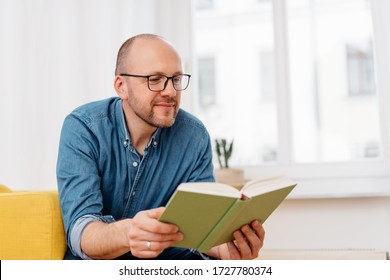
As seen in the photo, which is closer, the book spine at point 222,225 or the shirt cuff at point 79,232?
the book spine at point 222,225

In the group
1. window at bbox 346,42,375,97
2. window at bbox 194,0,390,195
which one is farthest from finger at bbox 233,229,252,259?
window at bbox 346,42,375,97

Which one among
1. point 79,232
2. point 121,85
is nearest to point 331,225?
point 121,85

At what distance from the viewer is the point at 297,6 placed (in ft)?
10.8

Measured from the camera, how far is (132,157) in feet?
4.80

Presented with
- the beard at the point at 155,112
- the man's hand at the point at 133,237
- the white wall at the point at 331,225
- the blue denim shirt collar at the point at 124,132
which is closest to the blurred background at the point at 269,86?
the white wall at the point at 331,225

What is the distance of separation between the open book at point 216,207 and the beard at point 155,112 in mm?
366

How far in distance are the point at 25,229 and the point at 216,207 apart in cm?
53

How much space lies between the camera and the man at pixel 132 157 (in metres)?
1.27

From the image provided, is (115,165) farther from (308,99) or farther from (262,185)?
(308,99)

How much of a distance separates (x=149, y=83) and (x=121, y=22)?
1541 millimetres

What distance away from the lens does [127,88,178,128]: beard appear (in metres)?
1.41

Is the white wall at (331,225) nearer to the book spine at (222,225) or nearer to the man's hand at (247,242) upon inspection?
the man's hand at (247,242)
